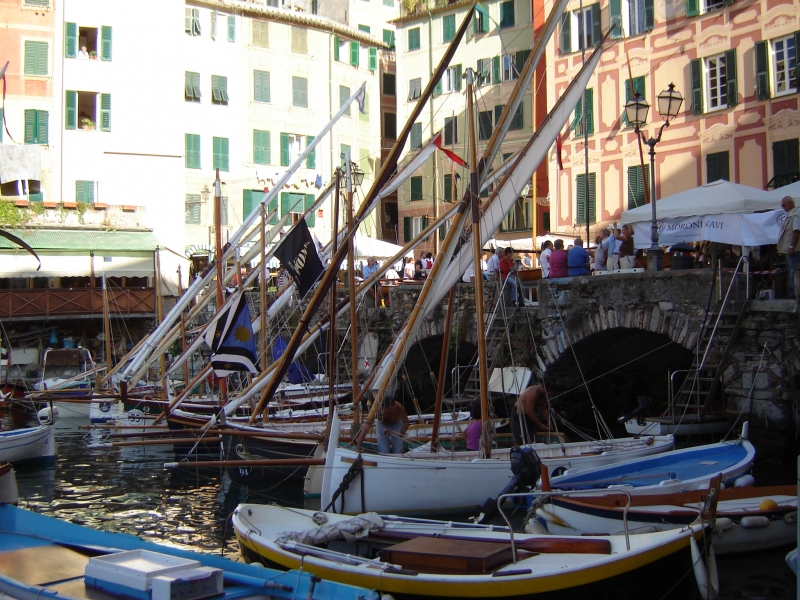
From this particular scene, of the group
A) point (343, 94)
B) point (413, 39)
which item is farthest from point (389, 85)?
point (413, 39)

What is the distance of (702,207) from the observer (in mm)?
18203

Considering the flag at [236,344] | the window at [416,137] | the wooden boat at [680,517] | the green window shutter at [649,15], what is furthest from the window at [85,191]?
the wooden boat at [680,517]

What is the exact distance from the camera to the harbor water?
1205cm

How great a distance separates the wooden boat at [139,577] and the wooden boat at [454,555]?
0.97 m

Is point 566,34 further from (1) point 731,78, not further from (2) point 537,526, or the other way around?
(2) point 537,526

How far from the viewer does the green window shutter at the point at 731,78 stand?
29953 mm

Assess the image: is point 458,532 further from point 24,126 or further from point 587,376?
point 24,126

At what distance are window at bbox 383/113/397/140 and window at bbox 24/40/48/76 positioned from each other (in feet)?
61.5

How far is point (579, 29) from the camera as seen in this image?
34.9m

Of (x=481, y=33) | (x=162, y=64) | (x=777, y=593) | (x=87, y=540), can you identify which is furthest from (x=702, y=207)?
(x=162, y=64)

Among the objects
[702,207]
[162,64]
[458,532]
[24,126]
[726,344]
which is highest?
[162,64]

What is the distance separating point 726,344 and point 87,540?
12796mm

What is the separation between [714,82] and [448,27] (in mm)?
16978

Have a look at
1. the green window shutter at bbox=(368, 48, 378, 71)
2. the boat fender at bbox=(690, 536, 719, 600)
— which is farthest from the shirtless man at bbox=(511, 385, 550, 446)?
the green window shutter at bbox=(368, 48, 378, 71)
